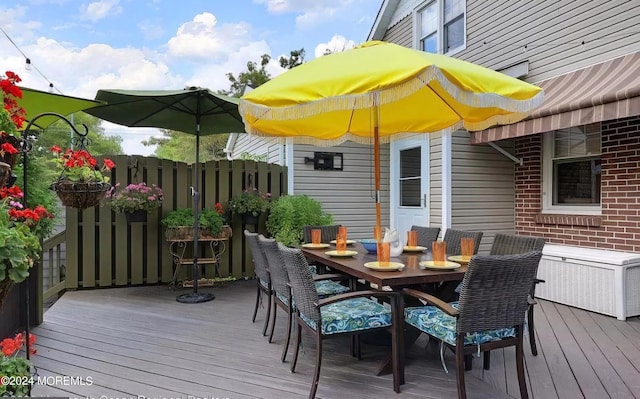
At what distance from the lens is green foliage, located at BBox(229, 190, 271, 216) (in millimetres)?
5629

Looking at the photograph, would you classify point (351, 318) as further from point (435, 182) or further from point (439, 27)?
point (439, 27)

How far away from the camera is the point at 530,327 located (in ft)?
10.1

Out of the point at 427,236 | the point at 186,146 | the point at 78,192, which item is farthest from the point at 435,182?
the point at 186,146

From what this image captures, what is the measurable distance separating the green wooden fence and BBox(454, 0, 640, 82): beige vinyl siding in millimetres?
4091

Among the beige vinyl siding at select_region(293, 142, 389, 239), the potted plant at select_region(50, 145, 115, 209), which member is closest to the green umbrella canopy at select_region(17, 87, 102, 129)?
the potted plant at select_region(50, 145, 115, 209)

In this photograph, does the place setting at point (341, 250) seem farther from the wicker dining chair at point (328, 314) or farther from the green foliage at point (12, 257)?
the green foliage at point (12, 257)

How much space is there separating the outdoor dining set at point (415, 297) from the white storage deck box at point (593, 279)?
5.06ft

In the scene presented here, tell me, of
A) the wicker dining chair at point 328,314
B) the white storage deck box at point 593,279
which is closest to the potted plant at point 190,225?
the wicker dining chair at point 328,314

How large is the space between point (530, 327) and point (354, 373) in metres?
1.42

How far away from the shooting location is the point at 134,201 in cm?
499

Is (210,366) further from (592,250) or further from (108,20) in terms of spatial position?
(108,20)

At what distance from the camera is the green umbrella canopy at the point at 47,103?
→ 9.80 ft

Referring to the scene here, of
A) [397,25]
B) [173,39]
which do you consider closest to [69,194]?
[397,25]

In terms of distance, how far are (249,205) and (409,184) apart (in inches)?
116
